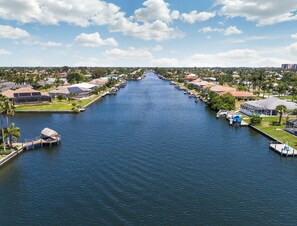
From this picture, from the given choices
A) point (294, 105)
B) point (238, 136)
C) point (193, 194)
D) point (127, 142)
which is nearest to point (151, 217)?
point (193, 194)

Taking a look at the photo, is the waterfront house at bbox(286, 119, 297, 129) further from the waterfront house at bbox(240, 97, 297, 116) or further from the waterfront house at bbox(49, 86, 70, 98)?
the waterfront house at bbox(49, 86, 70, 98)

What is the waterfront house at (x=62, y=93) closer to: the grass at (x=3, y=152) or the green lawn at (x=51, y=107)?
the green lawn at (x=51, y=107)

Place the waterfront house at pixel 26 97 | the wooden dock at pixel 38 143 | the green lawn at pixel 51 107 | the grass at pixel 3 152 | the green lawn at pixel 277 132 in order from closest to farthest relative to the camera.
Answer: the grass at pixel 3 152
the wooden dock at pixel 38 143
the green lawn at pixel 277 132
the green lawn at pixel 51 107
the waterfront house at pixel 26 97

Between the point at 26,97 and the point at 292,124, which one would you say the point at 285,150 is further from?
the point at 26,97

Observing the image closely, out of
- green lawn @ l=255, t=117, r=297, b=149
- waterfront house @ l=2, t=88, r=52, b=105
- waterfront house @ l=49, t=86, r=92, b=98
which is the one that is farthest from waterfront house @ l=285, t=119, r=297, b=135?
waterfront house @ l=49, t=86, r=92, b=98

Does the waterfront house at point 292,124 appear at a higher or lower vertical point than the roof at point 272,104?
lower

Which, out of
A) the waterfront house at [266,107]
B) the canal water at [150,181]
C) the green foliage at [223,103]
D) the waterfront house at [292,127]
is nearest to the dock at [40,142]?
the canal water at [150,181]

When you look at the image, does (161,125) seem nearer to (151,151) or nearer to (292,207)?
(151,151)

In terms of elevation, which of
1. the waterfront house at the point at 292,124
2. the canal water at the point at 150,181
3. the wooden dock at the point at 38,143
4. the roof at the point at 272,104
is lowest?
the canal water at the point at 150,181
